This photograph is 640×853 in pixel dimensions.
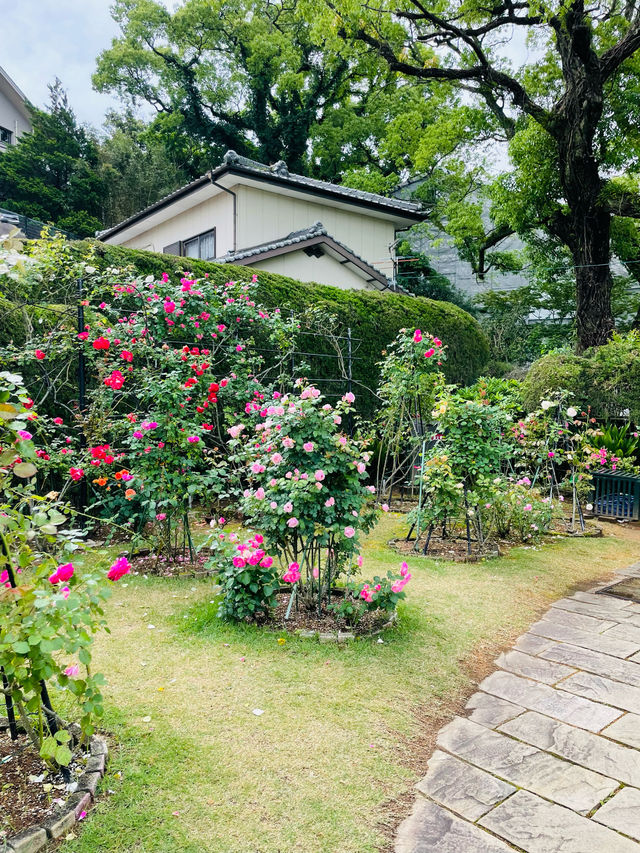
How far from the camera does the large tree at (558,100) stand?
31.4ft

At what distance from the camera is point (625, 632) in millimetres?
3592

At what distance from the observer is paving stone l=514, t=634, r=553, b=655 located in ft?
10.9

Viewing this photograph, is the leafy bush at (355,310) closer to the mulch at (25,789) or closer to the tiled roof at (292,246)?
the tiled roof at (292,246)

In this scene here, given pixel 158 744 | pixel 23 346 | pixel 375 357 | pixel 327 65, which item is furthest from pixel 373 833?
pixel 327 65

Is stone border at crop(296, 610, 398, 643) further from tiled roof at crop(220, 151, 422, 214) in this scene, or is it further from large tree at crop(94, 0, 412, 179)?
large tree at crop(94, 0, 412, 179)

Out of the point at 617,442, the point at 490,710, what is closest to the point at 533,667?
the point at 490,710

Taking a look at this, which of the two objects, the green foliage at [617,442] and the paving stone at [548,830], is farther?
the green foliage at [617,442]

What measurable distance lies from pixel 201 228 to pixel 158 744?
39.4 feet

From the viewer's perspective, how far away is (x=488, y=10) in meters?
10.4

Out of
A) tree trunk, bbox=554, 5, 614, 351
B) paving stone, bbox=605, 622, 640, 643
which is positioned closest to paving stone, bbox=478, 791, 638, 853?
paving stone, bbox=605, 622, 640, 643

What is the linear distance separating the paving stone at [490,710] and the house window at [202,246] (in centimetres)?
1097

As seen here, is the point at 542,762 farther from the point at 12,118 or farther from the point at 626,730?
the point at 12,118

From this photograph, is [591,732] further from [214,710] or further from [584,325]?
[584,325]

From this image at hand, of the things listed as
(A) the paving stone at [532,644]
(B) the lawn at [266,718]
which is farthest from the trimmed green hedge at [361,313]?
(A) the paving stone at [532,644]
